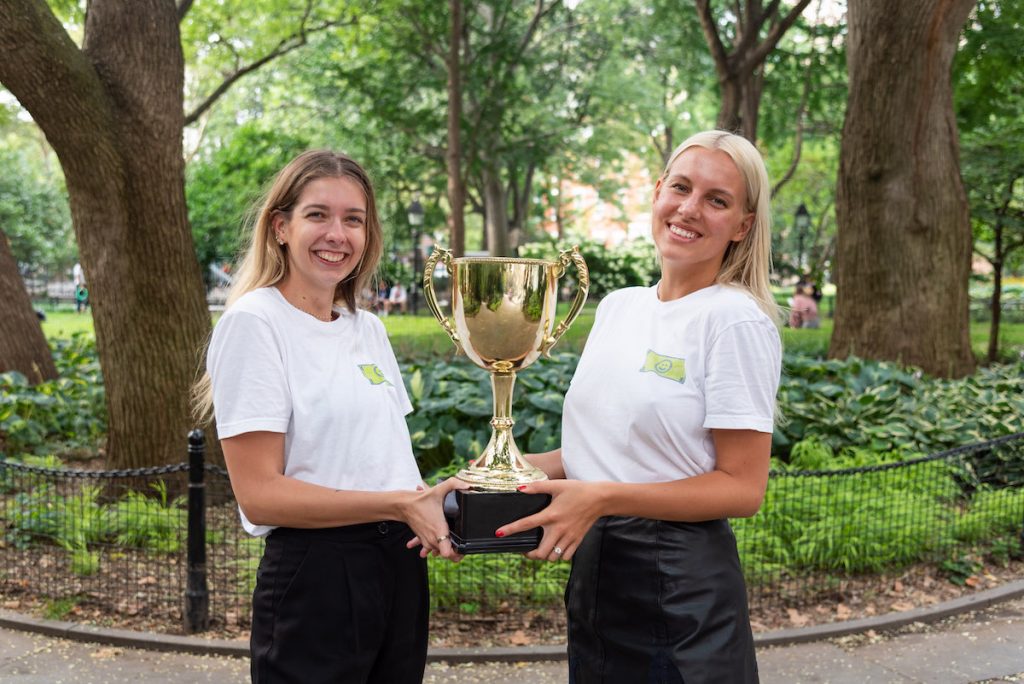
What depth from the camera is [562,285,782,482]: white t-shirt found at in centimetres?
206

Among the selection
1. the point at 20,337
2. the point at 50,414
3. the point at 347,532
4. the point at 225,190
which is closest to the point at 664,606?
the point at 347,532

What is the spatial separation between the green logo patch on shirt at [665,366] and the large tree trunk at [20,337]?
29.6 ft

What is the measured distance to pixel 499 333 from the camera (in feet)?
7.77

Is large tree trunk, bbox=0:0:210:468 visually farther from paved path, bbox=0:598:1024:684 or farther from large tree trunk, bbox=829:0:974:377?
large tree trunk, bbox=829:0:974:377

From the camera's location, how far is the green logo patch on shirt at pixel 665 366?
2121 mm

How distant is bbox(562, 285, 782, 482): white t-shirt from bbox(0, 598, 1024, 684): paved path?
259cm

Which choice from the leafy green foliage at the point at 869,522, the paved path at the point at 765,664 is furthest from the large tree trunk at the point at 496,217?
the paved path at the point at 765,664

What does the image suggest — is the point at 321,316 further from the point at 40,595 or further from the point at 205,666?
the point at 40,595

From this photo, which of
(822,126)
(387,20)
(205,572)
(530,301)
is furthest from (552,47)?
(530,301)

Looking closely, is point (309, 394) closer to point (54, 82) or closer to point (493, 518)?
point (493, 518)

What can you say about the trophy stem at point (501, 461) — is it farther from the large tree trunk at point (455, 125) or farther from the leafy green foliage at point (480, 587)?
the large tree trunk at point (455, 125)

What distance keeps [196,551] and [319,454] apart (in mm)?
3092

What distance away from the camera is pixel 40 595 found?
208 inches

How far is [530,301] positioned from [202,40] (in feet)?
47.6
